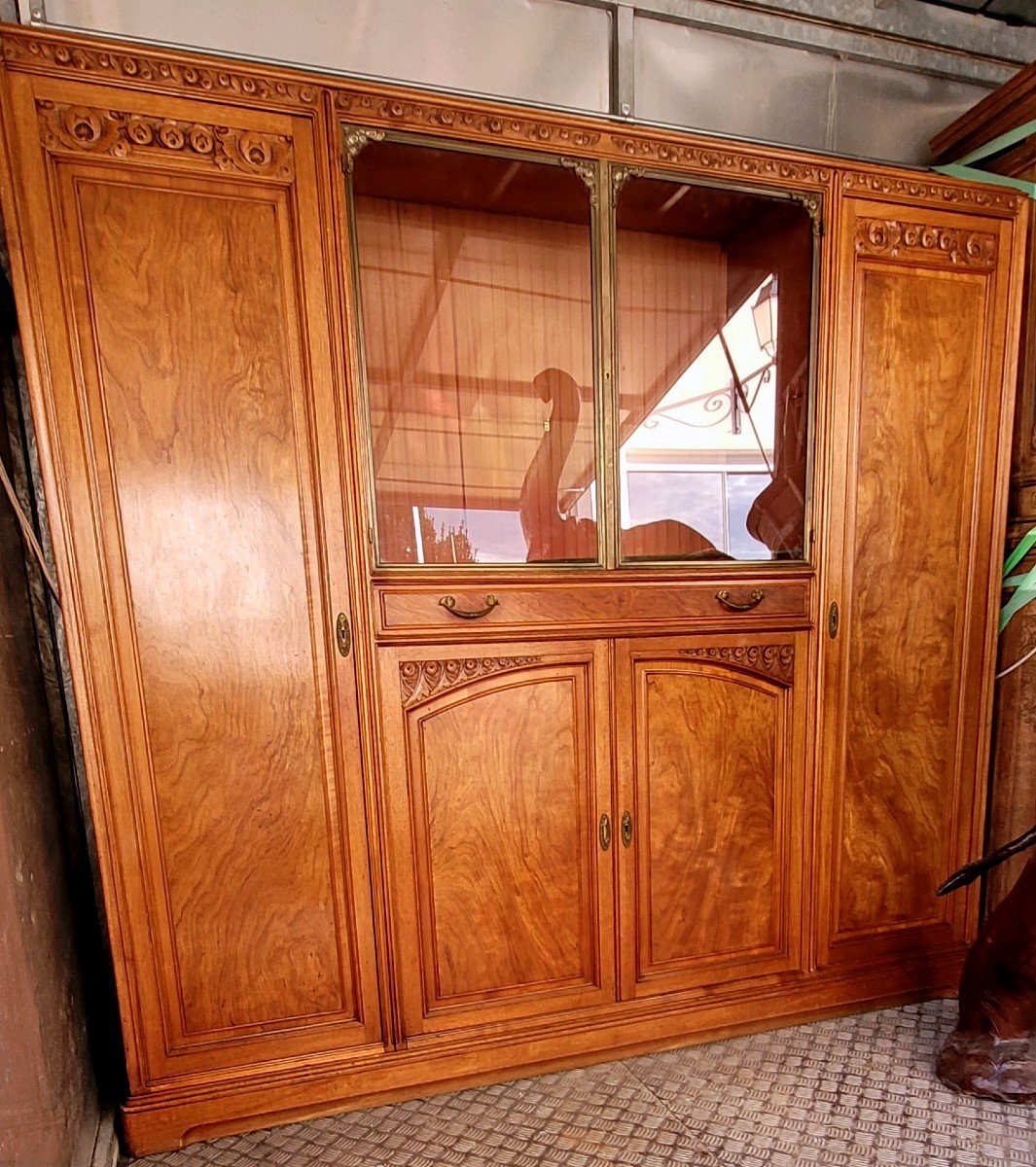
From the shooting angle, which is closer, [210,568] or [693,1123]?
[210,568]

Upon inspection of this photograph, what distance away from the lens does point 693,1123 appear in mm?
1227

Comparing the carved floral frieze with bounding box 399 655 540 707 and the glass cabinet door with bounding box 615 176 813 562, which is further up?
the glass cabinet door with bounding box 615 176 813 562

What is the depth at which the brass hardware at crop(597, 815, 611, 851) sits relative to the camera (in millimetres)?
1345

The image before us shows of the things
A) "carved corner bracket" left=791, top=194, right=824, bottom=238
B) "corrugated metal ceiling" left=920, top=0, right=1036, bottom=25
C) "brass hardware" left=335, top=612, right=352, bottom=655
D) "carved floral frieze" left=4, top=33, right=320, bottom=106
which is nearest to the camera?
"carved floral frieze" left=4, top=33, right=320, bottom=106

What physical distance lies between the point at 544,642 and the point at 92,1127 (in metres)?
1.32

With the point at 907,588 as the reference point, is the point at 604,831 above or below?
below

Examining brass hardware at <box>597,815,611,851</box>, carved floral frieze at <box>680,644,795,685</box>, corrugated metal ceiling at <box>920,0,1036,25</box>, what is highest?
corrugated metal ceiling at <box>920,0,1036,25</box>

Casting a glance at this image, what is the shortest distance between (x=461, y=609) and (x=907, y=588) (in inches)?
43.3

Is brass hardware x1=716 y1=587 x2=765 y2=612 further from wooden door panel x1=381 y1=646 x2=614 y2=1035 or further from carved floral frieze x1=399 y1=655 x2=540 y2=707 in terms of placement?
carved floral frieze x1=399 y1=655 x2=540 y2=707

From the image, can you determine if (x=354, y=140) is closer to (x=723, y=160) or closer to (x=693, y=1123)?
(x=723, y=160)

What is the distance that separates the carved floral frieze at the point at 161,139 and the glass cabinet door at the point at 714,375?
2.39 feet

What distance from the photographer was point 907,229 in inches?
54.3

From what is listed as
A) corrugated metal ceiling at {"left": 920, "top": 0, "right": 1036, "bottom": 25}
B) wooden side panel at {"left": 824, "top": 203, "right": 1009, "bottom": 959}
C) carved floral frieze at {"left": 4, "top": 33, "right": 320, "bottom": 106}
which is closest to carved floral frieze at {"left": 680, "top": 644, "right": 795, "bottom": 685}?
wooden side panel at {"left": 824, "top": 203, "right": 1009, "bottom": 959}

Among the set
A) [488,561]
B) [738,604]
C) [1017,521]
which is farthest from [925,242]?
[488,561]
